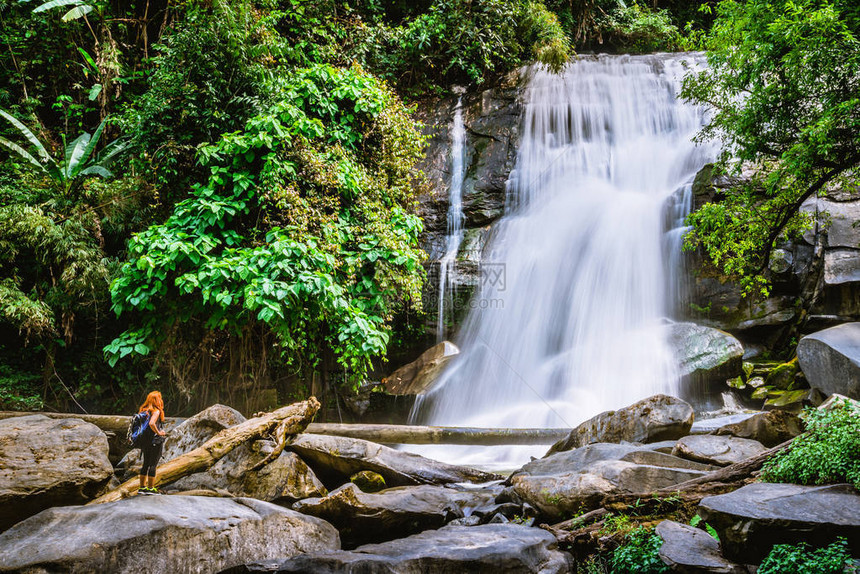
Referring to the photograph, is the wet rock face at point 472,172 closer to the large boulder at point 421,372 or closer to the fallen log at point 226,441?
the large boulder at point 421,372

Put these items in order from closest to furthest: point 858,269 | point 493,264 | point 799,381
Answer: point 799,381 < point 858,269 < point 493,264

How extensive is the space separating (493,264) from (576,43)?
12257mm

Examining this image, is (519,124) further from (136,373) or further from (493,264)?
(136,373)

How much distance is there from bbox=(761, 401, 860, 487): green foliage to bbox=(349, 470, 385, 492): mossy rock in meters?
3.87

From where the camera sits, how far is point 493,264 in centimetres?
1297

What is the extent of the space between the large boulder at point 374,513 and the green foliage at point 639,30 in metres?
20.4

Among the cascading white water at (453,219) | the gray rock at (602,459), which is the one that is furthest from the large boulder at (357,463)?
the cascading white water at (453,219)

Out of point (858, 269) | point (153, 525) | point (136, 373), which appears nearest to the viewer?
point (153, 525)

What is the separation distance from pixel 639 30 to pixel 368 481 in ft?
67.1

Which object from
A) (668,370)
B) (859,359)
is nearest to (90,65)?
(668,370)

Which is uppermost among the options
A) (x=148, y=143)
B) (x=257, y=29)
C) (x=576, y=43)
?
(x=576, y=43)

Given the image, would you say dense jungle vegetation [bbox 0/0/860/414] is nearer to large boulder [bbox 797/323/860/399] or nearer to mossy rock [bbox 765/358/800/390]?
large boulder [bbox 797/323/860/399]

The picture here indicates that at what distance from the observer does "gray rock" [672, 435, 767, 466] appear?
485cm

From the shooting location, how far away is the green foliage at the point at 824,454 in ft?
11.6
